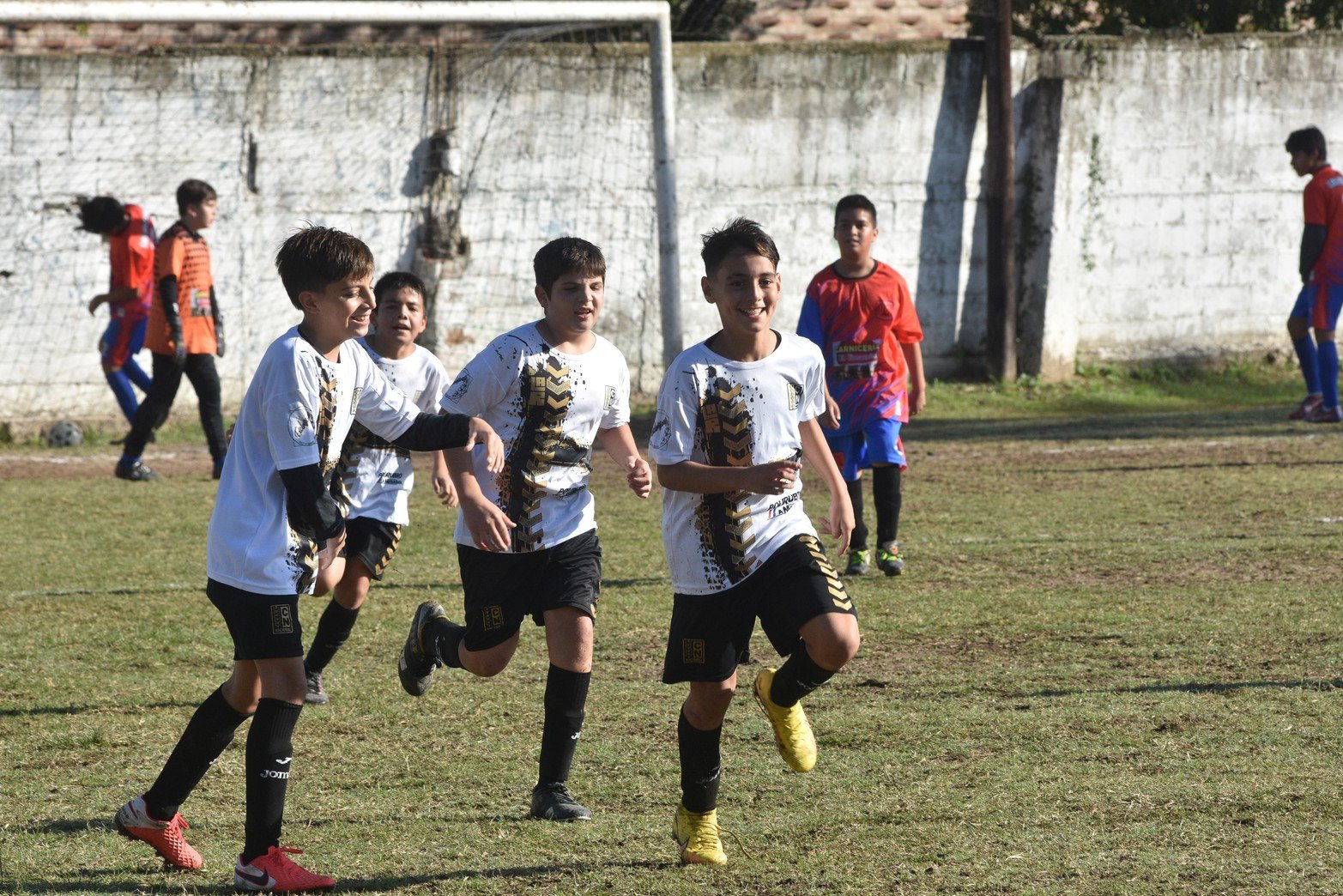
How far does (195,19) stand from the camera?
10.8 meters

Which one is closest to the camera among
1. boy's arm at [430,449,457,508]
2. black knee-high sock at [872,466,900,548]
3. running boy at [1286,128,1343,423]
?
boy's arm at [430,449,457,508]

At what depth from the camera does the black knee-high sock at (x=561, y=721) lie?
456 cm

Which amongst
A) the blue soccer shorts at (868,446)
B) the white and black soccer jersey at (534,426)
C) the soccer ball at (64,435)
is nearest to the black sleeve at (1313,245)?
the blue soccer shorts at (868,446)

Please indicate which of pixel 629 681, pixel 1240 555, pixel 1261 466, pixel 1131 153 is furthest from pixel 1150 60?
pixel 629 681

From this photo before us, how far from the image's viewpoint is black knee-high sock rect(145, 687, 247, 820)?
4.09m

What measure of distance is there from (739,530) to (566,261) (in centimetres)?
104

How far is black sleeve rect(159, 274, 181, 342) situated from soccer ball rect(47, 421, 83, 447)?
2.88 meters

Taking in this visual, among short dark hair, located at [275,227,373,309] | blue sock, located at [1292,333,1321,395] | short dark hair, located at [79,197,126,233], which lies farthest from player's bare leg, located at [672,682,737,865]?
blue sock, located at [1292,333,1321,395]

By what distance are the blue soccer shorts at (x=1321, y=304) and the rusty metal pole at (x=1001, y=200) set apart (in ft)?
10.4

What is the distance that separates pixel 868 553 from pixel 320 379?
472 cm

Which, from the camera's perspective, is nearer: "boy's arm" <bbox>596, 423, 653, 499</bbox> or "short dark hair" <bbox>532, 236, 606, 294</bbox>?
"boy's arm" <bbox>596, 423, 653, 499</bbox>

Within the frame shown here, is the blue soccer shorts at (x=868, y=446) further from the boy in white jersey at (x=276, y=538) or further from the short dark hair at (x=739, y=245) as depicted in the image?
the boy in white jersey at (x=276, y=538)

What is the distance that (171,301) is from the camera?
1057 centimetres

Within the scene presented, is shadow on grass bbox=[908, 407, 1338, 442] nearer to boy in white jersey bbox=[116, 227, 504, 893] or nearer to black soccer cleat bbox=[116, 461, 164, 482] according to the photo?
black soccer cleat bbox=[116, 461, 164, 482]
